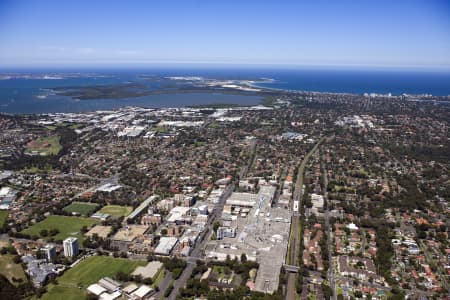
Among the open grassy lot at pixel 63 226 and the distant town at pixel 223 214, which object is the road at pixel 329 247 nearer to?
the distant town at pixel 223 214

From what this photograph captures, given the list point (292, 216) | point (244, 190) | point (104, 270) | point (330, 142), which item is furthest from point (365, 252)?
point (330, 142)

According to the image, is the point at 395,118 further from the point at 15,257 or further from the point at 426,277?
the point at 15,257

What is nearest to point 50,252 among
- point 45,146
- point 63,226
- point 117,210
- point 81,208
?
point 63,226

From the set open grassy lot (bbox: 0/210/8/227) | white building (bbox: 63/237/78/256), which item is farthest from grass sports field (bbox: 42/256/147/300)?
open grassy lot (bbox: 0/210/8/227)

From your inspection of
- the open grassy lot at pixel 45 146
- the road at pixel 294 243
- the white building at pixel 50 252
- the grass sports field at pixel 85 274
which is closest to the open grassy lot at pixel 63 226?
the white building at pixel 50 252

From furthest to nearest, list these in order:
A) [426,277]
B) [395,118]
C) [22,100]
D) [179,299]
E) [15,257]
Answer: [22,100]
[395,118]
[15,257]
[426,277]
[179,299]

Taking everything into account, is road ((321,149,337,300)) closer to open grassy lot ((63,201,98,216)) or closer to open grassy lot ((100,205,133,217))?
open grassy lot ((100,205,133,217))

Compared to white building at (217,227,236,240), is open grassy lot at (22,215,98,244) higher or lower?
lower
